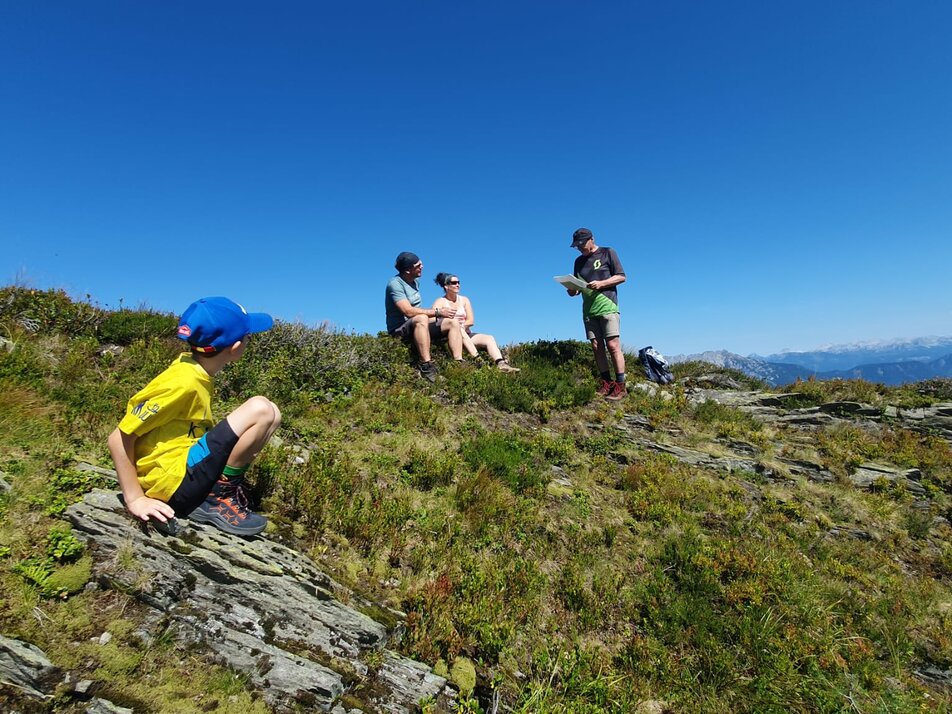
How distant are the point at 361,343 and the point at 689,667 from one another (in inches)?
306

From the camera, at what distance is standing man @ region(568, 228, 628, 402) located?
988 cm

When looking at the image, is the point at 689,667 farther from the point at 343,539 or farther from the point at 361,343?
the point at 361,343

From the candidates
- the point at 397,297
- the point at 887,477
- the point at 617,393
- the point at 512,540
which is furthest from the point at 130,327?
the point at 887,477

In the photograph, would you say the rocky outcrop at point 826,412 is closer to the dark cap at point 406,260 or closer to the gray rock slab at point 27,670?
the dark cap at point 406,260

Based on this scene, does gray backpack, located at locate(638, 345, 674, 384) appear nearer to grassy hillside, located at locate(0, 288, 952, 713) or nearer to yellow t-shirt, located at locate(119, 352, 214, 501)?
grassy hillside, located at locate(0, 288, 952, 713)

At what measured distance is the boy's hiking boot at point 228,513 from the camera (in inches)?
140

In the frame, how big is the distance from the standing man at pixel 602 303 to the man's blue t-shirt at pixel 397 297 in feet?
12.0

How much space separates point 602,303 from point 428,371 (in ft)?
13.8

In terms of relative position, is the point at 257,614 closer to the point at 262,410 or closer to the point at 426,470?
the point at 262,410

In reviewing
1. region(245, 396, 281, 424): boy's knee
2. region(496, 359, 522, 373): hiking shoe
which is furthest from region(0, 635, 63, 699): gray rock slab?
region(496, 359, 522, 373): hiking shoe

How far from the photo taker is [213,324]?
3447mm

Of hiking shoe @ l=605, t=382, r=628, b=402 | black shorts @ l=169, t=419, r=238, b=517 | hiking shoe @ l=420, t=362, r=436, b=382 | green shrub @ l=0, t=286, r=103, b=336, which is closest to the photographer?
black shorts @ l=169, t=419, r=238, b=517

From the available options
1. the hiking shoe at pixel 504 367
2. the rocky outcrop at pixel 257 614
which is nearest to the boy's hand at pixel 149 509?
the rocky outcrop at pixel 257 614

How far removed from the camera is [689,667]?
4.32 m
